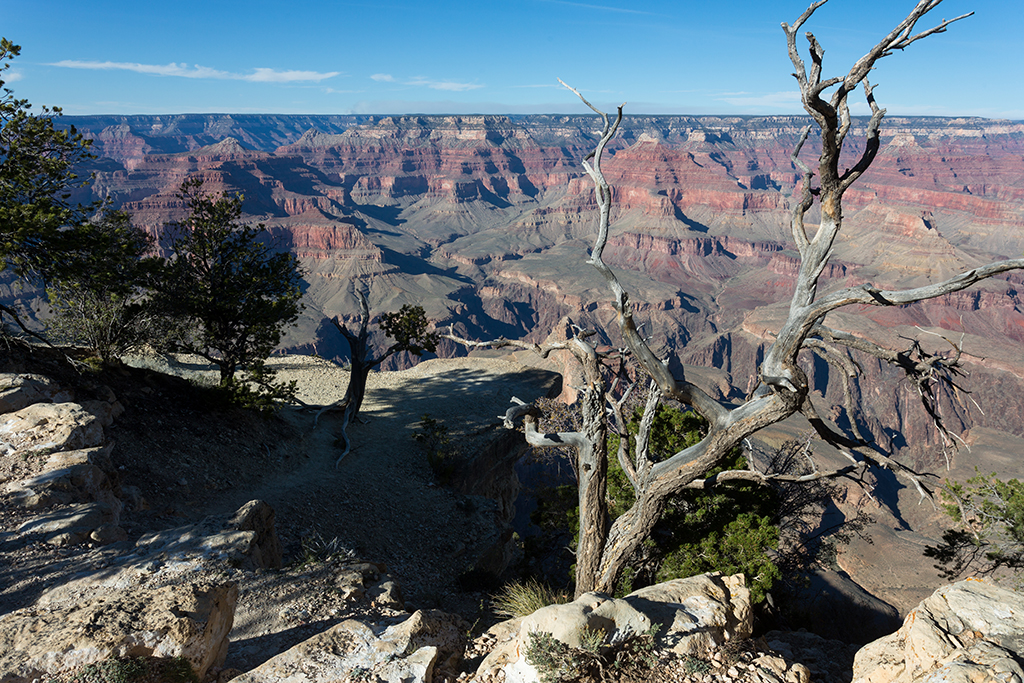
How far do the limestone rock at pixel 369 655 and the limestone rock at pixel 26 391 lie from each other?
11210 mm

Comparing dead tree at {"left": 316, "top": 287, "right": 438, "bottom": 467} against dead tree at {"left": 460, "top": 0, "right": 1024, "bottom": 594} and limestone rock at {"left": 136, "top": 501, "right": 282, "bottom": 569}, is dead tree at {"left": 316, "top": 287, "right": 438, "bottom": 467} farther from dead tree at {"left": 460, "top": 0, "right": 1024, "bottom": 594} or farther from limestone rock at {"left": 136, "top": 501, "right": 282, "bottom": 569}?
dead tree at {"left": 460, "top": 0, "right": 1024, "bottom": 594}

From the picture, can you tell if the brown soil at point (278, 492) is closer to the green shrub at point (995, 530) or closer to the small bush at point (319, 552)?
the small bush at point (319, 552)

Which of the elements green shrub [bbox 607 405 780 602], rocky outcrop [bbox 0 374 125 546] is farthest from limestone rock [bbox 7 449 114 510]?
green shrub [bbox 607 405 780 602]

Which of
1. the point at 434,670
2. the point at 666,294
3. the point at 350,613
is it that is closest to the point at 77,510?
the point at 350,613

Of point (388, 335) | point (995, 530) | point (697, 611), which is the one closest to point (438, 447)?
point (388, 335)

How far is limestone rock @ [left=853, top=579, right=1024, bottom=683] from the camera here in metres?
5.27

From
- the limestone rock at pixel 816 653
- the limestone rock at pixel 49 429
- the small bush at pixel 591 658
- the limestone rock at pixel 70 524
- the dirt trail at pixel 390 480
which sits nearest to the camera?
the small bush at pixel 591 658

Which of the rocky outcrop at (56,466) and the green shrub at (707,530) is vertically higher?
the rocky outcrop at (56,466)

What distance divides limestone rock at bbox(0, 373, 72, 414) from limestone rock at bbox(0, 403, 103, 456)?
317 mm

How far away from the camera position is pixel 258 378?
18.9 m

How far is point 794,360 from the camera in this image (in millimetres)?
6316

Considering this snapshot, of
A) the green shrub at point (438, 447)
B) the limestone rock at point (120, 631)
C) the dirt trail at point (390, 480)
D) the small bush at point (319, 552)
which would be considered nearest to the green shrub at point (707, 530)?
the dirt trail at point (390, 480)

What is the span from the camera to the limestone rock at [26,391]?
1260 centimetres

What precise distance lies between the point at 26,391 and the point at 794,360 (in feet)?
53.8
